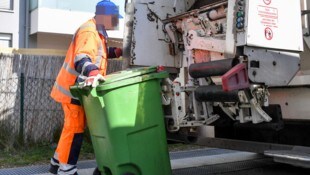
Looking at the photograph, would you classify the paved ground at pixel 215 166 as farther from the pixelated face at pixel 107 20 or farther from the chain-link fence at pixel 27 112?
the pixelated face at pixel 107 20

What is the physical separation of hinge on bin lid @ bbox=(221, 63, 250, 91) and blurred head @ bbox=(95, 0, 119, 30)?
4.78ft

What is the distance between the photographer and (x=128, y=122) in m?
3.53

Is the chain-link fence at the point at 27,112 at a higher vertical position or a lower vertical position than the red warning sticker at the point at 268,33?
lower

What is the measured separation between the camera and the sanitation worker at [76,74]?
157 inches

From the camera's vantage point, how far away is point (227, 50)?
357 cm

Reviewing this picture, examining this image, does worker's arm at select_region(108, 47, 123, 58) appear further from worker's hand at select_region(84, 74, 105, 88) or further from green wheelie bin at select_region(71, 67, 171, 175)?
worker's hand at select_region(84, 74, 105, 88)

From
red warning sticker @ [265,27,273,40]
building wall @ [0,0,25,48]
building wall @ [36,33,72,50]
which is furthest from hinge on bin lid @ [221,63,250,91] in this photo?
building wall @ [36,33,72,50]

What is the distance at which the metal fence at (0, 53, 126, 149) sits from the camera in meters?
6.13

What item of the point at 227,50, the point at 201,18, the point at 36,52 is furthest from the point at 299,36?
the point at 36,52

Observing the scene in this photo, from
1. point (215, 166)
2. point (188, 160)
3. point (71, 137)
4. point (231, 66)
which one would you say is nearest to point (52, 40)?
point (188, 160)

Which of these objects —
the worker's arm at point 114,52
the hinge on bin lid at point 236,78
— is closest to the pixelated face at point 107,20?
the worker's arm at point 114,52

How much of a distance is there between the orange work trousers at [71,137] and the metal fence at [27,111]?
2.25m

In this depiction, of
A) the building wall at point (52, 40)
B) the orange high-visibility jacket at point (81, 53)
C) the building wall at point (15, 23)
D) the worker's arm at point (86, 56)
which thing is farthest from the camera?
the building wall at point (52, 40)

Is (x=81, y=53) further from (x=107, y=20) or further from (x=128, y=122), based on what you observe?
(x=128, y=122)
